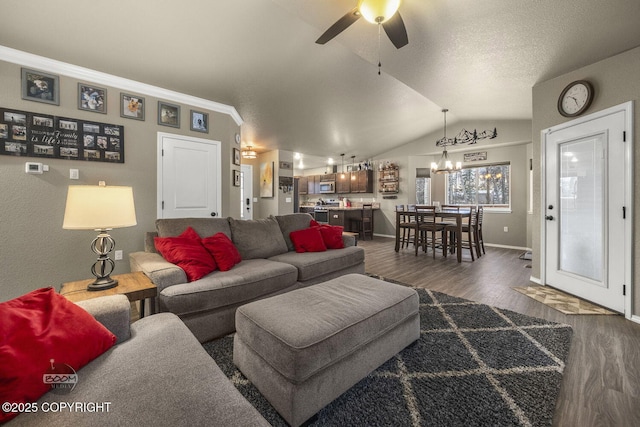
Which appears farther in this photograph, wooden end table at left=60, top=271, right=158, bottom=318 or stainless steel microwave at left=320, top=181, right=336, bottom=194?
stainless steel microwave at left=320, top=181, right=336, bottom=194

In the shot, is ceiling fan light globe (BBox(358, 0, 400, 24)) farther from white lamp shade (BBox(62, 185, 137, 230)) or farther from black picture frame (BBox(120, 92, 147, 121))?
black picture frame (BBox(120, 92, 147, 121))

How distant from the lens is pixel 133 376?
95cm

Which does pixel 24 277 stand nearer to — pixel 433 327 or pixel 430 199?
pixel 433 327

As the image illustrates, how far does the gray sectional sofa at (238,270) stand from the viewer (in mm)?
1948

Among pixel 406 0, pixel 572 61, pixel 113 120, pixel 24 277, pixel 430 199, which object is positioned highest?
pixel 406 0

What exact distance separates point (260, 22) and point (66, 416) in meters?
3.01

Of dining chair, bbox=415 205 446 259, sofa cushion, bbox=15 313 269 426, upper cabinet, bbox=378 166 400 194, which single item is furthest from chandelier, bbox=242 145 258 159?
sofa cushion, bbox=15 313 269 426

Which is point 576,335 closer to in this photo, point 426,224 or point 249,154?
point 426,224

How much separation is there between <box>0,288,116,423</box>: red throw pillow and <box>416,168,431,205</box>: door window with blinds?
24.4ft

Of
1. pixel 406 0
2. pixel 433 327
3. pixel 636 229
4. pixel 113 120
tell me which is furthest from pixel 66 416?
pixel 636 229

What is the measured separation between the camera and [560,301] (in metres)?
2.83

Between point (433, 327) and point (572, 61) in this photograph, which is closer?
point (433, 327)

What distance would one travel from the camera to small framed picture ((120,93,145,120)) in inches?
128

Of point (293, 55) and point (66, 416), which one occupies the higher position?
point (293, 55)
